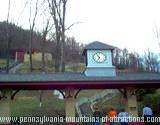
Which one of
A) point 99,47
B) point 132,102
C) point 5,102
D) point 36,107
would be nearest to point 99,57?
point 99,47

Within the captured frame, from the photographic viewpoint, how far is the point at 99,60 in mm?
27125

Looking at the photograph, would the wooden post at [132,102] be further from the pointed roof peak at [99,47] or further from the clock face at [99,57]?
the pointed roof peak at [99,47]

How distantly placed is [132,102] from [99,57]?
4.37m

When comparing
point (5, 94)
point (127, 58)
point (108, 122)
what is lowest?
point (108, 122)

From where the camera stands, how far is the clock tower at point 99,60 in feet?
86.8

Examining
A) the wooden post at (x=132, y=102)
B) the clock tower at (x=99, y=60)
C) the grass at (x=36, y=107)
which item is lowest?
the grass at (x=36, y=107)

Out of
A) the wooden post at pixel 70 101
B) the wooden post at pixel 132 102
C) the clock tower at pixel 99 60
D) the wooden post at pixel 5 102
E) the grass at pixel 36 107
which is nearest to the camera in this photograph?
the wooden post at pixel 5 102

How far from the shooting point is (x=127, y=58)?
77000 millimetres

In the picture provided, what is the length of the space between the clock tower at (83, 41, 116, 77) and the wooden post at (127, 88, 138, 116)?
1925 mm

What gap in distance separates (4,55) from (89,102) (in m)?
43.5

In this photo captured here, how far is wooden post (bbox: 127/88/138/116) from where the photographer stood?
2477cm

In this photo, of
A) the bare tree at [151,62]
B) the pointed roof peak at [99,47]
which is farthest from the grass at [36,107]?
the bare tree at [151,62]

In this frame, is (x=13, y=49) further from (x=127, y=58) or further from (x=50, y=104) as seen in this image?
(x=50, y=104)

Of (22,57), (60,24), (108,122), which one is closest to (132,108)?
(108,122)
